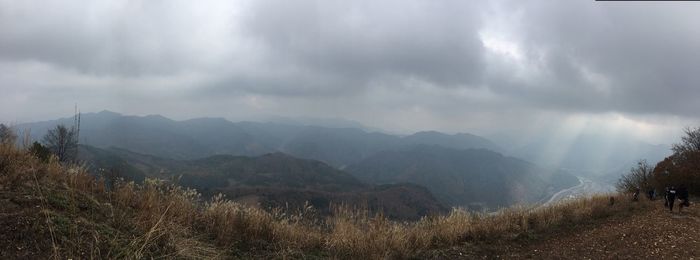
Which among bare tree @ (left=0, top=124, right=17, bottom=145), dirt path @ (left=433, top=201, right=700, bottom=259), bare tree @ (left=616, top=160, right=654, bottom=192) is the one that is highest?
bare tree @ (left=0, top=124, right=17, bottom=145)

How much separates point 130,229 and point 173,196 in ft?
5.41

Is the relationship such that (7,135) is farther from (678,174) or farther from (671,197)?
(678,174)

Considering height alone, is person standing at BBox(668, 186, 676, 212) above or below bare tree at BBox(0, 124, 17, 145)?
below

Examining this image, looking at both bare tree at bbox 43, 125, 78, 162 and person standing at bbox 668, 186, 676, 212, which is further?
person standing at bbox 668, 186, 676, 212

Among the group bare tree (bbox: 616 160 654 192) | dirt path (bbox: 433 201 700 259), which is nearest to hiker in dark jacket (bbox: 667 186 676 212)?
dirt path (bbox: 433 201 700 259)

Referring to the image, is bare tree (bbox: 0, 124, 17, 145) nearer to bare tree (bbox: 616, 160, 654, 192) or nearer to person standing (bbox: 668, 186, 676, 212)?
person standing (bbox: 668, 186, 676, 212)

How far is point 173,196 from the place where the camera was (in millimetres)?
7141

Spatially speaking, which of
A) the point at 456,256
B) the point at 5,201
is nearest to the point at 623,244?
the point at 456,256

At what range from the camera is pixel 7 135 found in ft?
25.9

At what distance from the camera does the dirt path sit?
8.00 m

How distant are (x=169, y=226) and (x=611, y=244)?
27.2 ft

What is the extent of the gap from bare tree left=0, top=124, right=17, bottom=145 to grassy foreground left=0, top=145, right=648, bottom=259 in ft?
1.83

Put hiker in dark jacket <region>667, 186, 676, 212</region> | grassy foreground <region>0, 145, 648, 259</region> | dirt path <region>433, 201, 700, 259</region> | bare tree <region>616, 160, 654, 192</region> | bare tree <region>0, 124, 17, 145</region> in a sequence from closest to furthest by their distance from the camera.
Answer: grassy foreground <region>0, 145, 648, 259</region>, bare tree <region>0, 124, 17, 145</region>, dirt path <region>433, 201, 700, 259</region>, hiker in dark jacket <region>667, 186, 676, 212</region>, bare tree <region>616, 160, 654, 192</region>

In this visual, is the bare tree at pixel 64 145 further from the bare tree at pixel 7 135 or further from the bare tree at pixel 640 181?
the bare tree at pixel 640 181
